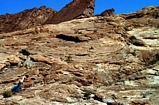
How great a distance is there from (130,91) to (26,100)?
21.4 feet

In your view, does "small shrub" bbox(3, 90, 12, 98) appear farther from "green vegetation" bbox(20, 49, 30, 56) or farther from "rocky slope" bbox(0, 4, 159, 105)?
"green vegetation" bbox(20, 49, 30, 56)

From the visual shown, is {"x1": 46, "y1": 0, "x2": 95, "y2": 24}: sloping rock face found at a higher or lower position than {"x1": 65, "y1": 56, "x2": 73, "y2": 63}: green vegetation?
higher

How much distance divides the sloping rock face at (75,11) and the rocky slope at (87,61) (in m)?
6.18

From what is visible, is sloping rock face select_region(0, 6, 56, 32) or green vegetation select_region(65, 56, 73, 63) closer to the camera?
green vegetation select_region(65, 56, 73, 63)

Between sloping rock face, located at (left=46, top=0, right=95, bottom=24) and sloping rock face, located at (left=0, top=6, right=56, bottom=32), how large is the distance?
20.6 ft

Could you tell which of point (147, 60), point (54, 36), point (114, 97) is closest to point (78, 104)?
point (114, 97)

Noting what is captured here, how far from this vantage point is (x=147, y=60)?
967 inches

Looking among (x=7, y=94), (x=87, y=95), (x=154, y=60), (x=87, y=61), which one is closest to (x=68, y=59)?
(x=87, y=61)

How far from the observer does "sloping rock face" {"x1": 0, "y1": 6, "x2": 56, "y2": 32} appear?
48875mm

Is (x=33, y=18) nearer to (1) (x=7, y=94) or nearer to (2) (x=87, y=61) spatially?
(2) (x=87, y=61)

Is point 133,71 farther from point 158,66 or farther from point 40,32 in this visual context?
point 40,32

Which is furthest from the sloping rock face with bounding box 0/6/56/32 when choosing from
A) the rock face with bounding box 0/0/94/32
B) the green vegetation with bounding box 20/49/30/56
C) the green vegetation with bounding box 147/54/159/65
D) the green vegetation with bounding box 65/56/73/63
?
the green vegetation with bounding box 147/54/159/65

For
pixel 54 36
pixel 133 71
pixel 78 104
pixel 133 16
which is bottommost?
pixel 78 104

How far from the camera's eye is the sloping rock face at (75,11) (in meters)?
38.0
